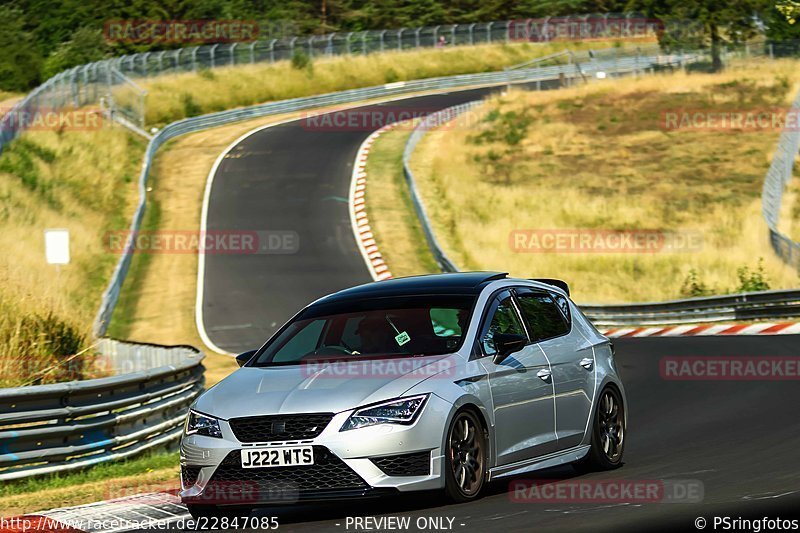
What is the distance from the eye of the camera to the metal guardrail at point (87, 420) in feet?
36.0

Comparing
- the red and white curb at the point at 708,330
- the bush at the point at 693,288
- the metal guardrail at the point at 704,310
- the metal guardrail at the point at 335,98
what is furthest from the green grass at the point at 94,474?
the bush at the point at 693,288

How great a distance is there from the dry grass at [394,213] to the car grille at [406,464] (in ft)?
85.9

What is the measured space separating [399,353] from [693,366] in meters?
12.6

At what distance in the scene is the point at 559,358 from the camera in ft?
33.1

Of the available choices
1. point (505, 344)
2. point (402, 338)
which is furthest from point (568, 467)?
A: point (402, 338)

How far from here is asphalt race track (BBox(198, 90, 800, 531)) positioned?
8.09m

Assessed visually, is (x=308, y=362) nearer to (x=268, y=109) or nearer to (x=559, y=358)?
(x=559, y=358)

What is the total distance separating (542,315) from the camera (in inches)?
410

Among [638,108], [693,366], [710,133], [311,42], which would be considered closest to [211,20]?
[311,42]

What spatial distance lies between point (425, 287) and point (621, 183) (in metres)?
40.0

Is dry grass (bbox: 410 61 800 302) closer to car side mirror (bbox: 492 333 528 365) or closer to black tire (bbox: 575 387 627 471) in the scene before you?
black tire (bbox: 575 387 627 471)
